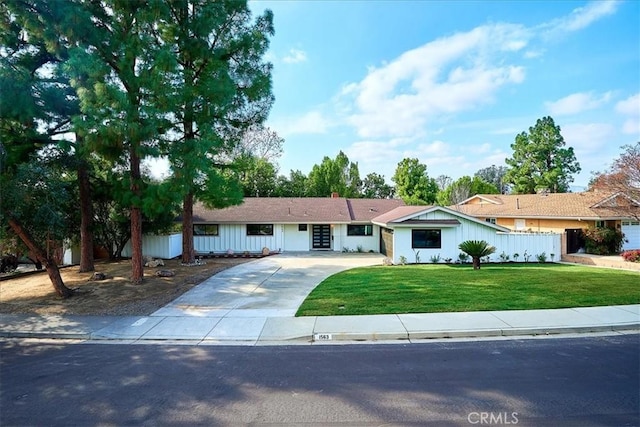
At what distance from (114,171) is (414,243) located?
15886 millimetres

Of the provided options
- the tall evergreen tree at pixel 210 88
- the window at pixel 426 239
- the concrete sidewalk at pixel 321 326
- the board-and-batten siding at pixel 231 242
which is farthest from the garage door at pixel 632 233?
the tall evergreen tree at pixel 210 88

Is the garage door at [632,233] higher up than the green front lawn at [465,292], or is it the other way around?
the garage door at [632,233]

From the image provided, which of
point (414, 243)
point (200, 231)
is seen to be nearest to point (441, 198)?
point (414, 243)

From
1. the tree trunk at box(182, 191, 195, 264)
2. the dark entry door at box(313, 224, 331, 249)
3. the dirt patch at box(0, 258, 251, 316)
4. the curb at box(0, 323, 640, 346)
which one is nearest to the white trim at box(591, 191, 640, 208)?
the curb at box(0, 323, 640, 346)

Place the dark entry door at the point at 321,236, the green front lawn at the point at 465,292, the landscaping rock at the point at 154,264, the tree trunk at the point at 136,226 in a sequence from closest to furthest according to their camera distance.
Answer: the green front lawn at the point at 465,292, the tree trunk at the point at 136,226, the landscaping rock at the point at 154,264, the dark entry door at the point at 321,236

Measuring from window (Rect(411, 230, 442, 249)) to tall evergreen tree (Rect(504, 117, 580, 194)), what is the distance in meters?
30.7

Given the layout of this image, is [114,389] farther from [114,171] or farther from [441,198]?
[441,198]

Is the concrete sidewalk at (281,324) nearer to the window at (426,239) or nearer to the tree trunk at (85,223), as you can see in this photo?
the tree trunk at (85,223)

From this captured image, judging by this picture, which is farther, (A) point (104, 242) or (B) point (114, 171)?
(A) point (104, 242)

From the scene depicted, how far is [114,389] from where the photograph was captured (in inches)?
206

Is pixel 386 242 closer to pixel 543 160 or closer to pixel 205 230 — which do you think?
pixel 205 230

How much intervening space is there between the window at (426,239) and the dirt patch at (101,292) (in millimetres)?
10756

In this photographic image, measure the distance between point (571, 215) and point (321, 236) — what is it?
16.5 meters

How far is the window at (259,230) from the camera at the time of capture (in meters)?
24.0
